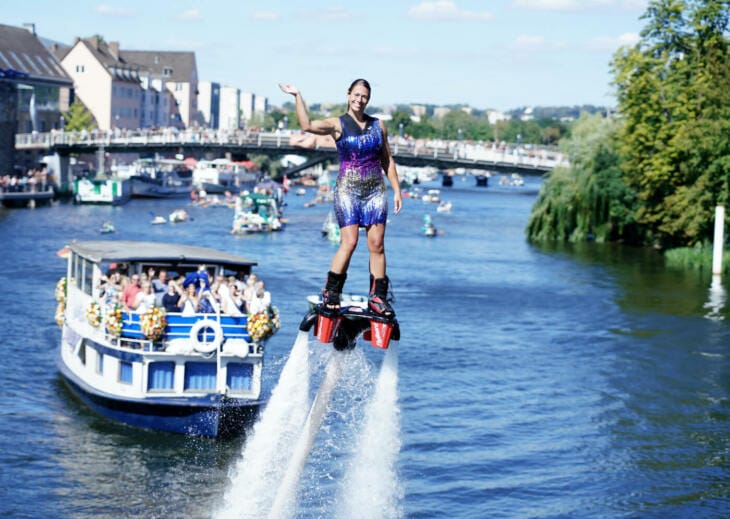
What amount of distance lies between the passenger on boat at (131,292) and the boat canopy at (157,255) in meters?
1.30

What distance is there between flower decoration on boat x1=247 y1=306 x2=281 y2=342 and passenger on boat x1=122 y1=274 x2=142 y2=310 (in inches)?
129

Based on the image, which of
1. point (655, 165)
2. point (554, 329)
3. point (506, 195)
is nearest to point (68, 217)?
point (655, 165)

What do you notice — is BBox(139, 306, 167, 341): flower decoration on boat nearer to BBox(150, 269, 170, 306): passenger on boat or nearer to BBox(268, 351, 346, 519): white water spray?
BBox(150, 269, 170, 306): passenger on boat

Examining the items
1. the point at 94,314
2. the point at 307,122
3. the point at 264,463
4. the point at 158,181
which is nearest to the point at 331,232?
the point at 158,181

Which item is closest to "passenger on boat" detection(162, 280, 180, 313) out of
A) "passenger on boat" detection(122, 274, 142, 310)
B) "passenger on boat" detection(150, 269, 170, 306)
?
"passenger on boat" detection(150, 269, 170, 306)

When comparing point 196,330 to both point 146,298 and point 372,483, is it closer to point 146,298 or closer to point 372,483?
point 146,298

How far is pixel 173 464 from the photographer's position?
34.4m

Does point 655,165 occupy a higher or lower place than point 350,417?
higher

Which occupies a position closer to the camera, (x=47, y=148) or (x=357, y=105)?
(x=357, y=105)

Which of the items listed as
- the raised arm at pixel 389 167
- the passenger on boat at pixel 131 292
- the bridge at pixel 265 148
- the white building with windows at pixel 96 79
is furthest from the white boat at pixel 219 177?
the raised arm at pixel 389 167

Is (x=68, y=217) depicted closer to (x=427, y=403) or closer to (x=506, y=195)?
(x=427, y=403)

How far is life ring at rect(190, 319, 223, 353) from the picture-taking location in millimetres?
34219

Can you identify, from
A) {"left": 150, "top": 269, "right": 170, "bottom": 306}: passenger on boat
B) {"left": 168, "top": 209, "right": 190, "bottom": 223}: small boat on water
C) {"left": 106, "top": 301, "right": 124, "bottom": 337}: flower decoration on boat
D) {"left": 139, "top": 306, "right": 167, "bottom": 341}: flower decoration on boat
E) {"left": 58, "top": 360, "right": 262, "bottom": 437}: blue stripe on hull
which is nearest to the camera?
{"left": 139, "top": 306, "right": 167, "bottom": 341}: flower decoration on boat

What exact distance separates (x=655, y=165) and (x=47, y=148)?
2697 inches
